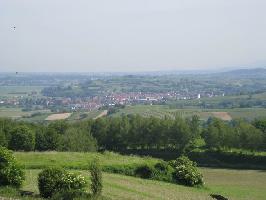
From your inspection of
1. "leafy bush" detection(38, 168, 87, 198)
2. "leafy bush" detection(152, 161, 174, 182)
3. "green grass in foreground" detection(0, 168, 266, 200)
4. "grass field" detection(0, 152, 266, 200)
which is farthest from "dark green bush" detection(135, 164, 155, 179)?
"leafy bush" detection(38, 168, 87, 198)

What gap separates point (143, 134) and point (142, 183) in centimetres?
4546

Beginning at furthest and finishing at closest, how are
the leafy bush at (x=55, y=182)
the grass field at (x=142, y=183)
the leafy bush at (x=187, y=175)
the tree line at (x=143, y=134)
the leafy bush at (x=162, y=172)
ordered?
the tree line at (x=143, y=134)
the leafy bush at (x=187, y=175)
the leafy bush at (x=162, y=172)
the grass field at (x=142, y=183)
the leafy bush at (x=55, y=182)

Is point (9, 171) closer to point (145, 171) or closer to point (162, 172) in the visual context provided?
point (145, 171)

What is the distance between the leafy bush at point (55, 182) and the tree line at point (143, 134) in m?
38.0

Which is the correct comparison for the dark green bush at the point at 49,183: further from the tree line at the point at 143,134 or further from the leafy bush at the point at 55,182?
the tree line at the point at 143,134

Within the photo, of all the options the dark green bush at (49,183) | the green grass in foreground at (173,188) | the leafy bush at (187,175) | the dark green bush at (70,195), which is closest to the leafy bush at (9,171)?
the green grass in foreground at (173,188)

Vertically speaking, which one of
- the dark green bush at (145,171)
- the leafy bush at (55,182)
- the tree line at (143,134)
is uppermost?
the leafy bush at (55,182)

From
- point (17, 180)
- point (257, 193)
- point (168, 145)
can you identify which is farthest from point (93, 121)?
point (17, 180)

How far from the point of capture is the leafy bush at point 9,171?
2839 centimetres

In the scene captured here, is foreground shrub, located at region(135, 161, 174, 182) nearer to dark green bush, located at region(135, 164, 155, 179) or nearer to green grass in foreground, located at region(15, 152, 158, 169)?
dark green bush, located at region(135, 164, 155, 179)

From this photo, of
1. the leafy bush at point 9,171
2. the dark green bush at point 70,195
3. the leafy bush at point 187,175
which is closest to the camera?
the dark green bush at point 70,195

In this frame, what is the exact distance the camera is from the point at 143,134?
3351 inches

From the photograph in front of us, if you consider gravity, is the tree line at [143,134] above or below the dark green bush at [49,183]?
below

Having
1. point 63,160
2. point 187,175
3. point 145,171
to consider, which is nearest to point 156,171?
point 145,171
